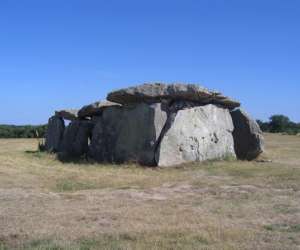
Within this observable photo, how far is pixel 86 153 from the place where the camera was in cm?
2592

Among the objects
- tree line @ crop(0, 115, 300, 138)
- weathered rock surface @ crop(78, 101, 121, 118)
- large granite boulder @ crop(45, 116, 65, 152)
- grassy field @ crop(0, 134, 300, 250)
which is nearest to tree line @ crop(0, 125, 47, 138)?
tree line @ crop(0, 115, 300, 138)

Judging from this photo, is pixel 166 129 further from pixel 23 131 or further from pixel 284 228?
pixel 23 131

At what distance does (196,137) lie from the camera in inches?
906

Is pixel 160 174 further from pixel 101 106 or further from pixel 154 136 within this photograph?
pixel 101 106

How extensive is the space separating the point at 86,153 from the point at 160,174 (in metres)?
7.64

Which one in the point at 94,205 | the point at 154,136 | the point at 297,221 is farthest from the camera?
the point at 154,136

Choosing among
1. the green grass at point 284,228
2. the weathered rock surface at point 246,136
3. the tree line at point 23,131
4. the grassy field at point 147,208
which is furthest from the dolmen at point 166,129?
the tree line at point 23,131

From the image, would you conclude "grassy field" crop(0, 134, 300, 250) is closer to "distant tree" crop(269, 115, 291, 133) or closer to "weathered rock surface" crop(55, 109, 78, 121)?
"weathered rock surface" crop(55, 109, 78, 121)

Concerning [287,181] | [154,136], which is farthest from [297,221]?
[154,136]

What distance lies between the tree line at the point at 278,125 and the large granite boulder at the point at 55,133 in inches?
1165

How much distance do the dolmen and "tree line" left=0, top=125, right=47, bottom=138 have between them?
1951 cm

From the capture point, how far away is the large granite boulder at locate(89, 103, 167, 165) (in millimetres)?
22375

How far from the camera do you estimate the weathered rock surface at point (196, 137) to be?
21922 millimetres

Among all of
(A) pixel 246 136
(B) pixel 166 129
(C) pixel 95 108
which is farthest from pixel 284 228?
(C) pixel 95 108
